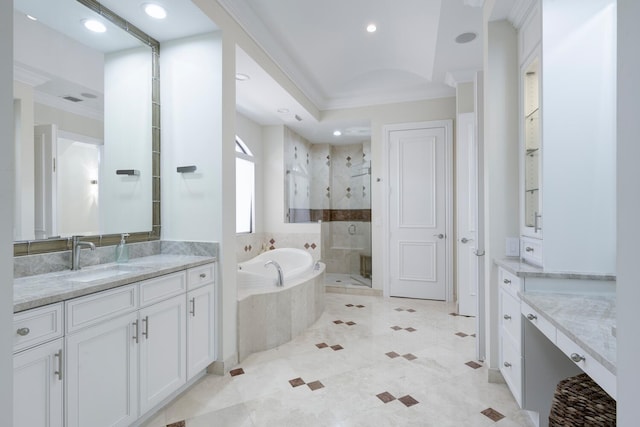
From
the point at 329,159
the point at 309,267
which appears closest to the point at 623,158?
the point at 309,267

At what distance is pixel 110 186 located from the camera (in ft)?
7.60

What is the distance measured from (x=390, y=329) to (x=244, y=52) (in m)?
3.05

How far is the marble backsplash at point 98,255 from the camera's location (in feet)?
5.45

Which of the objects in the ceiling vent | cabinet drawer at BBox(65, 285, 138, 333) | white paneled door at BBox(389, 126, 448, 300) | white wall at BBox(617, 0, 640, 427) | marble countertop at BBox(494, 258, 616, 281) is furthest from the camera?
white paneled door at BBox(389, 126, 448, 300)

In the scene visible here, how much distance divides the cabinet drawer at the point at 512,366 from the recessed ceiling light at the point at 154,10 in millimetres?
3162

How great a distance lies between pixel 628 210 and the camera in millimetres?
588

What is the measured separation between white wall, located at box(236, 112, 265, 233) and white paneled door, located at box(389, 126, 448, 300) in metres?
2.02

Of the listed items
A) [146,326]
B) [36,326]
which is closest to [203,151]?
[146,326]

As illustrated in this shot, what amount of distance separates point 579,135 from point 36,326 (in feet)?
8.95

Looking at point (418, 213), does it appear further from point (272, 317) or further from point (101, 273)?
point (101, 273)

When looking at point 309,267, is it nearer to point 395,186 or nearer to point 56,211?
point 395,186

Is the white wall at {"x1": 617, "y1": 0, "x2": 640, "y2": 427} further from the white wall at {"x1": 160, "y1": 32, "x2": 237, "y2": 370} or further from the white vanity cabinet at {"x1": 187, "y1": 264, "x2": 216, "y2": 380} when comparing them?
the white wall at {"x1": 160, "y1": 32, "x2": 237, "y2": 370}

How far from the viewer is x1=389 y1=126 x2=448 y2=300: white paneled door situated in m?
4.27

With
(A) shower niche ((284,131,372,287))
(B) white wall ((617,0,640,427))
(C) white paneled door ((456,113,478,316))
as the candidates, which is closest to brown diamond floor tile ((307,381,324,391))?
(B) white wall ((617,0,640,427))
